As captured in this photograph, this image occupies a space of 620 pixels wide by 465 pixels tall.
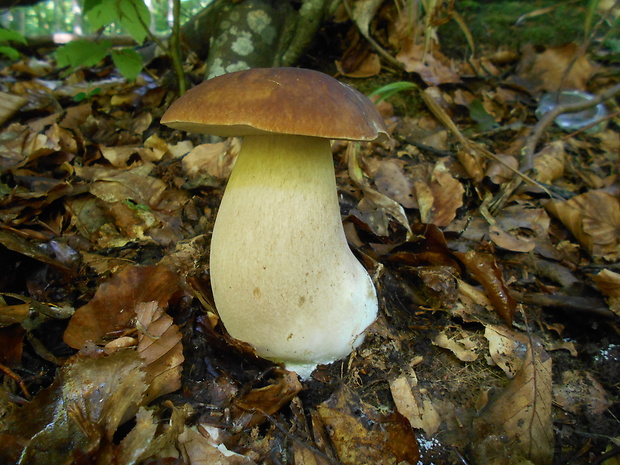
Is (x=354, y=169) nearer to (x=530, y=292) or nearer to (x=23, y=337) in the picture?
(x=530, y=292)

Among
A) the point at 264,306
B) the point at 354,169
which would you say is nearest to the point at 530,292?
the point at 354,169

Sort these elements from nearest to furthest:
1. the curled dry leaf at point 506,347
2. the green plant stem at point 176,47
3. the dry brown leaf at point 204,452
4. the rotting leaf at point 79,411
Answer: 1. the rotting leaf at point 79,411
2. the dry brown leaf at point 204,452
3. the curled dry leaf at point 506,347
4. the green plant stem at point 176,47

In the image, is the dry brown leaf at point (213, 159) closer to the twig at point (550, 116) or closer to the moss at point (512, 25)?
the twig at point (550, 116)

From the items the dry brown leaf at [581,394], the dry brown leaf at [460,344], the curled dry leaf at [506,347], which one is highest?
the curled dry leaf at [506,347]

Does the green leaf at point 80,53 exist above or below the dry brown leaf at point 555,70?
above

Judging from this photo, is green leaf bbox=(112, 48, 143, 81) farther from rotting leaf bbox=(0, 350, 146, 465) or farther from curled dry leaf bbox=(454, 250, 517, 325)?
curled dry leaf bbox=(454, 250, 517, 325)

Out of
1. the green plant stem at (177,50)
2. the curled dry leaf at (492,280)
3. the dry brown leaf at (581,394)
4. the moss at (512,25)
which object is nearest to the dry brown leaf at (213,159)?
the green plant stem at (177,50)
